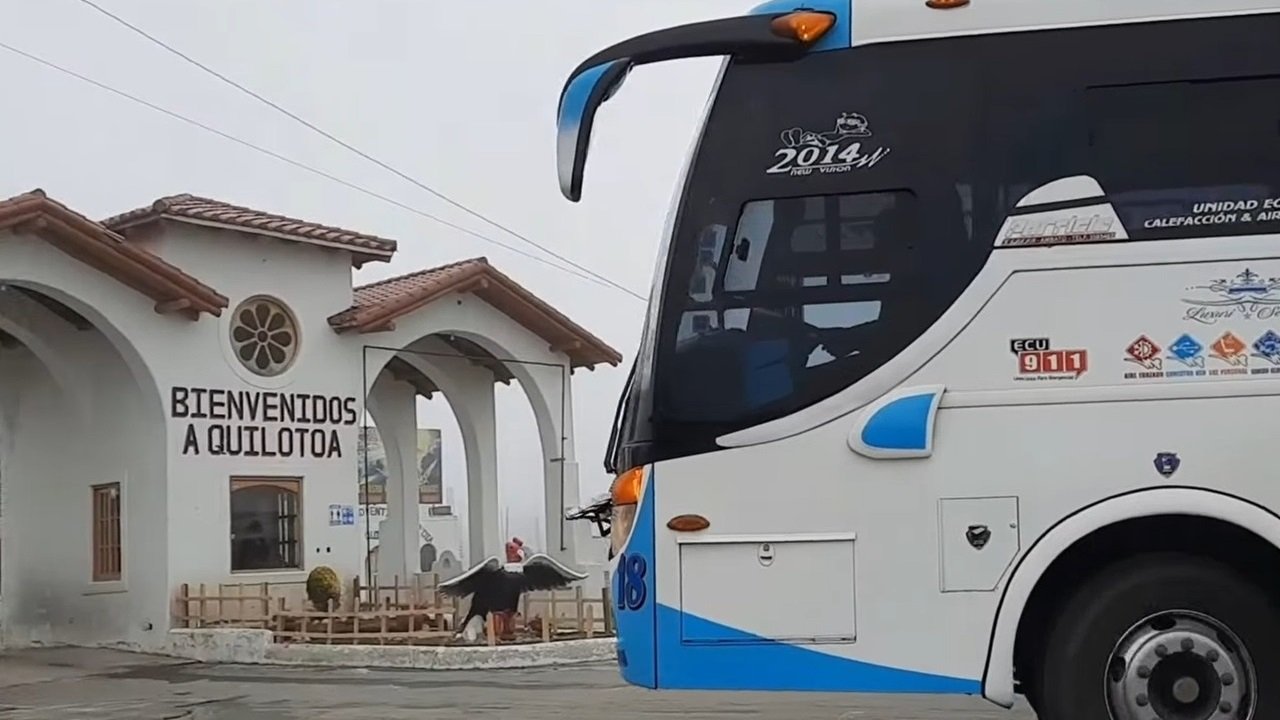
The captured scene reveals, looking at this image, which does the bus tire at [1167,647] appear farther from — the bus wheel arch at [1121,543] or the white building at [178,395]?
the white building at [178,395]

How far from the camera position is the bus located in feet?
19.3

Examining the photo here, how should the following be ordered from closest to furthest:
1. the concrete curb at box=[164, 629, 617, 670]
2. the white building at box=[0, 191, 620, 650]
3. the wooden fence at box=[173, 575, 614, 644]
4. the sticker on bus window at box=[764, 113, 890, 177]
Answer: the sticker on bus window at box=[764, 113, 890, 177], the concrete curb at box=[164, 629, 617, 670], the wooden fence at box=[173, 575, 614, 644], the white building at box=[0, 191, 620, 650]

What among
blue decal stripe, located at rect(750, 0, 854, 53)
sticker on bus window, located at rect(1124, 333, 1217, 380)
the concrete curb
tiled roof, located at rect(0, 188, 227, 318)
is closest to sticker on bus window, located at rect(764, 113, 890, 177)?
blue decal stripe, located at rect(750, 0, 854, 53)

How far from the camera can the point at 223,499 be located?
64.2ft

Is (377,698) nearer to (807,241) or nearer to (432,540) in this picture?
(807,241)

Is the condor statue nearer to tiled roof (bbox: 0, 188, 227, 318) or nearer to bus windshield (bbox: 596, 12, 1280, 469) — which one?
tiled roof (bbox: 0, 188, 227, 318)

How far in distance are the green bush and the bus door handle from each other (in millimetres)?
14137

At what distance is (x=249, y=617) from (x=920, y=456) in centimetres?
1447

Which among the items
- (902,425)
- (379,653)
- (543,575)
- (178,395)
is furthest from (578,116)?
(178,395)

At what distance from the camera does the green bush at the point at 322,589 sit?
64.5 ft

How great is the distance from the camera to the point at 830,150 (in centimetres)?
628

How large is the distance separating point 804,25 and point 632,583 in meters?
2.53

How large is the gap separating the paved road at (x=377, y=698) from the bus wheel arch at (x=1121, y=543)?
128 inches

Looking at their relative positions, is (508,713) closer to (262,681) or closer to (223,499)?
(262,681)
